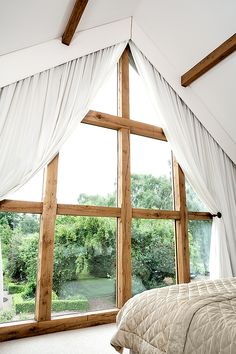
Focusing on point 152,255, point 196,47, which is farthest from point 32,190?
point 196,47

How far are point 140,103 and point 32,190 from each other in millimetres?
2092

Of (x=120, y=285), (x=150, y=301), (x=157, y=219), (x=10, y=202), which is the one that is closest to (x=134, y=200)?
(x=157, y=219)

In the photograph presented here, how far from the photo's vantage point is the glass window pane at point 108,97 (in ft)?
11.8

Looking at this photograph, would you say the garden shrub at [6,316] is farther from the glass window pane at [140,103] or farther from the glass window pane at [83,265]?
the glass window pane at [140,103]

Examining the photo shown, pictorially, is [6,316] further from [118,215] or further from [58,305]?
[118,215]

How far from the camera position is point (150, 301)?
1.64 meters

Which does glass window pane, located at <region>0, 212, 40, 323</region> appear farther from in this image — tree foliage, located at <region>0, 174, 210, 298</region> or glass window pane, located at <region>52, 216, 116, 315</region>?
glass window pane, located at <region>52, 216, 116, 315</region>

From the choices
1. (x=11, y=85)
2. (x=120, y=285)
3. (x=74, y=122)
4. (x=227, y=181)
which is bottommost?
(x=120, y=285)

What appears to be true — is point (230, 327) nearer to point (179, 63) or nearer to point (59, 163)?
point (59, 163)

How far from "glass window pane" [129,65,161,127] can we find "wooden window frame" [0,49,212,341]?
133 mm

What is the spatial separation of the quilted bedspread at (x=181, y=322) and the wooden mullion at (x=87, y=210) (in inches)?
56.9

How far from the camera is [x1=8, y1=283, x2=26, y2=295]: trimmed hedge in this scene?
2646 millimetres

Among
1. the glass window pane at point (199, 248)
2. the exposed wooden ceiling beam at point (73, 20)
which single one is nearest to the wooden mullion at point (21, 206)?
the exposed wooden ceiling beam at point (73, 20)

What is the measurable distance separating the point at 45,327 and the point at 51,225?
38.9 inches
